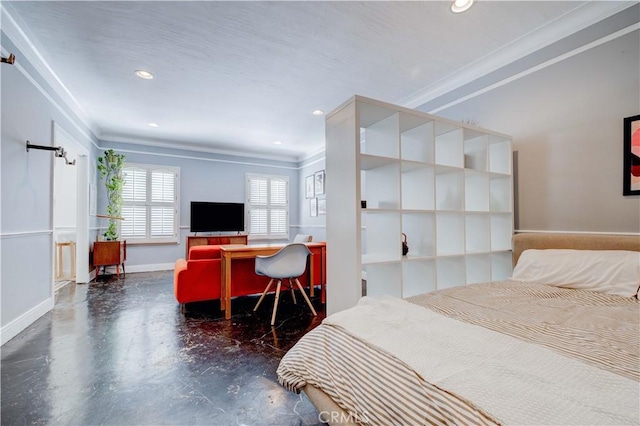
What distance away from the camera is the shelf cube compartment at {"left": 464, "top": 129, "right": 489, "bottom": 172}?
8.66 ft

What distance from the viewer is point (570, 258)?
1941mm

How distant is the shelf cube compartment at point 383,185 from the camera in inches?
87.0

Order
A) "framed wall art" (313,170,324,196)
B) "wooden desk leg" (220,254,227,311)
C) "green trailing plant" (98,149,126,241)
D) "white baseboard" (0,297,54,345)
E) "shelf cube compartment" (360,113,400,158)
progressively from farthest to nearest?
"framed wall art" (313,170,324,196), "green trailing plant" (98,149,126,241), "wooden desk leg" (220,254,227,311), "white baseboard" (0,297,54,345), "shelf cube compartment" (360,113,400,158)

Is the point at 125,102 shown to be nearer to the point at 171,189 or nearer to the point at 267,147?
the point at 171,189

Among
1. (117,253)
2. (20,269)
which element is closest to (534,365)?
(20,269)

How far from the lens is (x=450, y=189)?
8.63ft

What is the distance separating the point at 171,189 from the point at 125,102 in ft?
7.46

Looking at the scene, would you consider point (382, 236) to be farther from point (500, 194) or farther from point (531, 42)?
point (531, 42)

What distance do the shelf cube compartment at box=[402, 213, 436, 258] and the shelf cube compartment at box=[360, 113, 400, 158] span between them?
63 centimetres

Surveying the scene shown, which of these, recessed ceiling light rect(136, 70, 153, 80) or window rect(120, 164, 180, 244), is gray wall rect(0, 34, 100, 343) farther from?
window rect(120, 164, 180, 244)

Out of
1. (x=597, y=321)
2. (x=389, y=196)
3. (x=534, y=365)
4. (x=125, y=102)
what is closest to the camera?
(x=534, y=365)

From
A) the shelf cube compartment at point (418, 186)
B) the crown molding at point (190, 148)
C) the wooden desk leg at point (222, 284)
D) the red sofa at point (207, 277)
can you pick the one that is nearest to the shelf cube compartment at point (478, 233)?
the shelf cube compartment at point (418, 186)

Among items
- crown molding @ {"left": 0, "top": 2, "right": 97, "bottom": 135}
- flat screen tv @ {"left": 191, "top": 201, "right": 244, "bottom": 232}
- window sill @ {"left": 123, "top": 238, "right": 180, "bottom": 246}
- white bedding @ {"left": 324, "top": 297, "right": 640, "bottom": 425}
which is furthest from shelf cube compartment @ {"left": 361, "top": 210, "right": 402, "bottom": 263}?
window sill @ {"left": 123, "top": 238, "right": 180, "bottom": 246}

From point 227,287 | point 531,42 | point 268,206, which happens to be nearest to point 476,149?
point 531,42
